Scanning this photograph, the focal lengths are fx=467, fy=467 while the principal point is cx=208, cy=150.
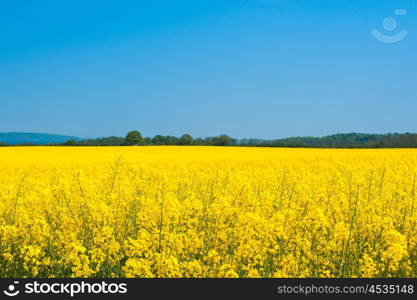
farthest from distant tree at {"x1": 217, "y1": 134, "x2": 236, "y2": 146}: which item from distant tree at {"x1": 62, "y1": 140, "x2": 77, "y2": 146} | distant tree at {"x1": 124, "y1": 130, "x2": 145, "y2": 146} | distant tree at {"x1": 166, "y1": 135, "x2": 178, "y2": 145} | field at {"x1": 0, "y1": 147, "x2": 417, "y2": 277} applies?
field at {"x1": 0, "y1": 147, "x2": 417, "y2": 277}

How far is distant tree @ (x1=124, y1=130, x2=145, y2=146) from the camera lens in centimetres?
5553

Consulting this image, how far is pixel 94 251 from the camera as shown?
556 centimetres

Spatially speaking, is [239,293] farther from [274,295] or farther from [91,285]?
[91,285]

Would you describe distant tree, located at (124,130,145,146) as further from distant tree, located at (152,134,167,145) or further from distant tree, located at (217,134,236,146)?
distant tree, located at (217,134,236,146)

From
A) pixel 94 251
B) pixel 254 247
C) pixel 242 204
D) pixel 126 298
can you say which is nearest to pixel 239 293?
pixel 126 298

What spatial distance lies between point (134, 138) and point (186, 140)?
7195 mm

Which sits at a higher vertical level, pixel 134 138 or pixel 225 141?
pixel 134 138

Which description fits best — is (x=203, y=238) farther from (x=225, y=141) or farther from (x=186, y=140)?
(x=186, y=140)

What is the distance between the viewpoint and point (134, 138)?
56.9 meters

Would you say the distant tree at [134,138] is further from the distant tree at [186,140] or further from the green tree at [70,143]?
the green tree at [70,143]

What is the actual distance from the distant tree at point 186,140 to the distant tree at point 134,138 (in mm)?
4909

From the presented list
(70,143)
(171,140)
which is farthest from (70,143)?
(171,140)

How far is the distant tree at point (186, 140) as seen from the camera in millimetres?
52737

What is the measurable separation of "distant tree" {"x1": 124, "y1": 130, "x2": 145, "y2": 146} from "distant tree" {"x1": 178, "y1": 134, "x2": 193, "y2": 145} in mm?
4909
